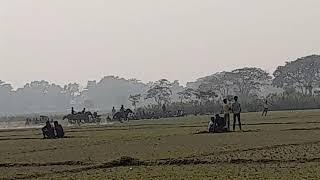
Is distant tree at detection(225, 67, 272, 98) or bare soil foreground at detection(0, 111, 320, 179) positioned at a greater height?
distant tree at detection(225, 67, 272, 98)

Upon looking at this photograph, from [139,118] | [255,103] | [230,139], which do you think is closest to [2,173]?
[230,139]

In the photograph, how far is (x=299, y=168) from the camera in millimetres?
14617

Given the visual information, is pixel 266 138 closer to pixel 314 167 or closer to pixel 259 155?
pixel 259 155

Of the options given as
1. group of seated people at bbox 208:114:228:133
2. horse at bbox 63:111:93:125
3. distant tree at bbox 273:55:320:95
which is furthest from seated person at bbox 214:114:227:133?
distant tree at bbox 273:55:320:95

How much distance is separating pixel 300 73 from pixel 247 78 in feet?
42.8

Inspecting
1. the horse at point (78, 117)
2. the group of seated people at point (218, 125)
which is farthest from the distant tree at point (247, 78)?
the group of seated people at point (218, 125)

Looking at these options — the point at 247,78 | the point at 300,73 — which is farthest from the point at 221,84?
the point at 300,73

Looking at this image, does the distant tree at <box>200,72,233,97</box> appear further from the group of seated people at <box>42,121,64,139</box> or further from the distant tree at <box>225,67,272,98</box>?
the group of seated people at <box>42,121,64,139</box>

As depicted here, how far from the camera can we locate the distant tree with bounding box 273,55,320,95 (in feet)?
391

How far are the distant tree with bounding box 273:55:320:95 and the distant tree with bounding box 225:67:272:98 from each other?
3.90 meters

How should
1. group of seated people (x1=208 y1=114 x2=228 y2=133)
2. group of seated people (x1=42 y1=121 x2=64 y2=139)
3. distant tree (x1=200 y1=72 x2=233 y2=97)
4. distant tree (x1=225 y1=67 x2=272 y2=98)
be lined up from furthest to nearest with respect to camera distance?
distant tree (x1=200 y1=72 x2=233 y2=97), distant tree (x1=225 y1=67 x2=272 y2=98), group of seated people (x1=42 y1=121 x2=64 y2=139), group of seated people (x1=208 y1=114 x2=228 y2=133)

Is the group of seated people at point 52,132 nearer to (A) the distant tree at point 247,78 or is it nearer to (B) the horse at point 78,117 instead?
(B) the horse at point 78,117

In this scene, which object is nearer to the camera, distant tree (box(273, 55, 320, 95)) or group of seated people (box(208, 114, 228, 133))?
group of seated people (box(208, 114, 228, 133))

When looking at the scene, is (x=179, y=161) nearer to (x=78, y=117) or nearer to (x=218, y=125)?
(x=218, y=125)
